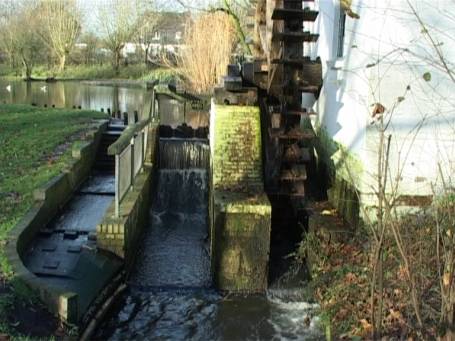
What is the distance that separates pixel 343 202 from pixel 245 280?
1.92m

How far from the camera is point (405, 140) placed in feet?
23.9

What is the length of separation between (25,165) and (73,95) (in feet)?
74.9

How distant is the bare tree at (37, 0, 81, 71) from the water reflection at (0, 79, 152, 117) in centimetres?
615

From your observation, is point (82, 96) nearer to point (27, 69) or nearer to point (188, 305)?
point (27, 69)

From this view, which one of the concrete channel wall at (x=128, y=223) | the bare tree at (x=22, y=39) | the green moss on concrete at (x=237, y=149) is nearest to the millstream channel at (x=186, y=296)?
the concrete channel wall at (x=128, y=223)

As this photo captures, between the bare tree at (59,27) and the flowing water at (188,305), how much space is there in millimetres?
39158

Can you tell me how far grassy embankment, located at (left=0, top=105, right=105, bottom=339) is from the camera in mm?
5109

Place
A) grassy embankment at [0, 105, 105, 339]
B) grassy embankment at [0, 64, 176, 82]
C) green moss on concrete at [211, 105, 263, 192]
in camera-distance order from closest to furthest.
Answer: grassy embankment at [0, 105, 105, 339] < green moss on concrete at [211, 105, 263, 192] < grassy embankment at [0, 64, 176, 82]

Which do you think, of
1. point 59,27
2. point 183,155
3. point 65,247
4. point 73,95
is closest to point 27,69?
point 59,27

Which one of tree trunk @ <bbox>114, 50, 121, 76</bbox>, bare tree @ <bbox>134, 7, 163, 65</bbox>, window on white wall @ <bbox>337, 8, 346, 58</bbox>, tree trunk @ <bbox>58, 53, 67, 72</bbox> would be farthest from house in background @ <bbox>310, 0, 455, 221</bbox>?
tree trunk @ <bbox>58, 53, 67, 72</bbox>

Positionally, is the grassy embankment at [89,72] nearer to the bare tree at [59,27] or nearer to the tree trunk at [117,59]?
the tree trunk at [117,59]

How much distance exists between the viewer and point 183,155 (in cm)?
1183

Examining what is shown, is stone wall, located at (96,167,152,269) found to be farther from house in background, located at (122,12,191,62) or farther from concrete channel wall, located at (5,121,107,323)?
house in background, located at (122,12,191,62)

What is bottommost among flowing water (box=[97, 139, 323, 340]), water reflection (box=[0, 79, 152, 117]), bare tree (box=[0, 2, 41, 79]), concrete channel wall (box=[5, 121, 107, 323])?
flowing water (box=[97, 139, 323, 340])
